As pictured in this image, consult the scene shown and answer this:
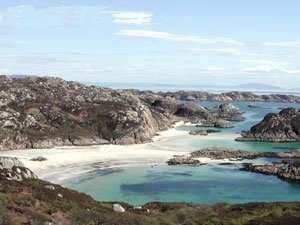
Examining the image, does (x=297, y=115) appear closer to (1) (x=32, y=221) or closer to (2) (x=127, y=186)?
(2) (x=127, y=186)

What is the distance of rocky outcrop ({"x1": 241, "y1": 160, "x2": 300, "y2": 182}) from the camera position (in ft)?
291

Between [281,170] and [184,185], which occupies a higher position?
[281,170]

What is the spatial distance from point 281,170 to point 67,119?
70366mm

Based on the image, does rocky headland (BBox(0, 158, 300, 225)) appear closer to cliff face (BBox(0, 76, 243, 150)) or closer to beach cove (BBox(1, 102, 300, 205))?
beach cove (BBox(1, 102, 300, 205))

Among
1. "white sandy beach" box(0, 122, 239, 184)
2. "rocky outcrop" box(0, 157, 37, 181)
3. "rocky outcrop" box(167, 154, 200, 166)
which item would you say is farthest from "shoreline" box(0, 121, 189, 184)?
"rocky outcrop" box(0, 157, 37, 181)

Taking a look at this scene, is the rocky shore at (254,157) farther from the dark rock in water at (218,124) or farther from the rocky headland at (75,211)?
the dark rock in water at (218,124)

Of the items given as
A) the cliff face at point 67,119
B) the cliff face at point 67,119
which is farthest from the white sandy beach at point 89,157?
the cliff face at point 67,119

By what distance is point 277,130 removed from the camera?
485 feet

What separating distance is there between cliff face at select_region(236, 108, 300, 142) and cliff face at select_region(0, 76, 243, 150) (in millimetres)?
34286

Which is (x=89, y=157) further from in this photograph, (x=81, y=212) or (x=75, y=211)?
(x=81, y=212)

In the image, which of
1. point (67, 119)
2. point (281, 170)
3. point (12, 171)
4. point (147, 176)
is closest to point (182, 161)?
point (147, 176)

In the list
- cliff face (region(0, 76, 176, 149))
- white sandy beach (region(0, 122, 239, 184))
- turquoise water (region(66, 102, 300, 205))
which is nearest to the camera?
turquoise water (region(66, 102, 300, 205))

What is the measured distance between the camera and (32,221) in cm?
3127

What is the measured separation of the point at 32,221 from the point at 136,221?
34.4 ft
